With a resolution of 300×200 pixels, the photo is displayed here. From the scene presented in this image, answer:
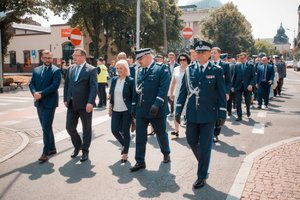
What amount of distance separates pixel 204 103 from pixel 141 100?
1.24 meters

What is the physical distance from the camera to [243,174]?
545cm

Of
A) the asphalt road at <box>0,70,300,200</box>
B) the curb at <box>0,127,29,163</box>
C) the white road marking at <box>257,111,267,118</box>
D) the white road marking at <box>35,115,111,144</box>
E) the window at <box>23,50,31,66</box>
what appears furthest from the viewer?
the window at <box>23,50,31,66</box>

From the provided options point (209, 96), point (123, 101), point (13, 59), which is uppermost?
point (13, 59)

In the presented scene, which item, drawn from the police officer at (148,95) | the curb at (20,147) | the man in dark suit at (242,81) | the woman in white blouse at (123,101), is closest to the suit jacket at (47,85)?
the woman in white blouse at (123,101)

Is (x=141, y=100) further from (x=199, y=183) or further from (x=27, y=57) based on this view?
(x=27, y=57)

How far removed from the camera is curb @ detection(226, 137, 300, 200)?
4.67 metres

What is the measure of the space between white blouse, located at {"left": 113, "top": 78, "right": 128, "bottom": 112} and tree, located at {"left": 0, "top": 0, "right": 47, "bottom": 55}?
66.1 feet

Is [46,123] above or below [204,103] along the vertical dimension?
below

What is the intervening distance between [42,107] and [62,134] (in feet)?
8.32

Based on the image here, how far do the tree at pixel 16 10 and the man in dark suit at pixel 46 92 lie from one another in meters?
19.2

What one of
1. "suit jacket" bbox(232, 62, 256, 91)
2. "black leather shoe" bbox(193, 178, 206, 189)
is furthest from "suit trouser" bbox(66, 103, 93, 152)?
"suit jacket" bbox(232, 62, 256, 91)

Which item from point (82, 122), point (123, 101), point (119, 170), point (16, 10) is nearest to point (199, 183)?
point (119, 170)

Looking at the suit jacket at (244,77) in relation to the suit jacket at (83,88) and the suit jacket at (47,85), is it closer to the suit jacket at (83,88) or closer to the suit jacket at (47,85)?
the suit jacket at (83,88)

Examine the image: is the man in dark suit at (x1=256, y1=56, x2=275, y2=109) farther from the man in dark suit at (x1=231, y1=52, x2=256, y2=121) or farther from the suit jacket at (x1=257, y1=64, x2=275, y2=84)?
the man in dark suit at (x1=231, y1=52, x2=256, y2=121)
